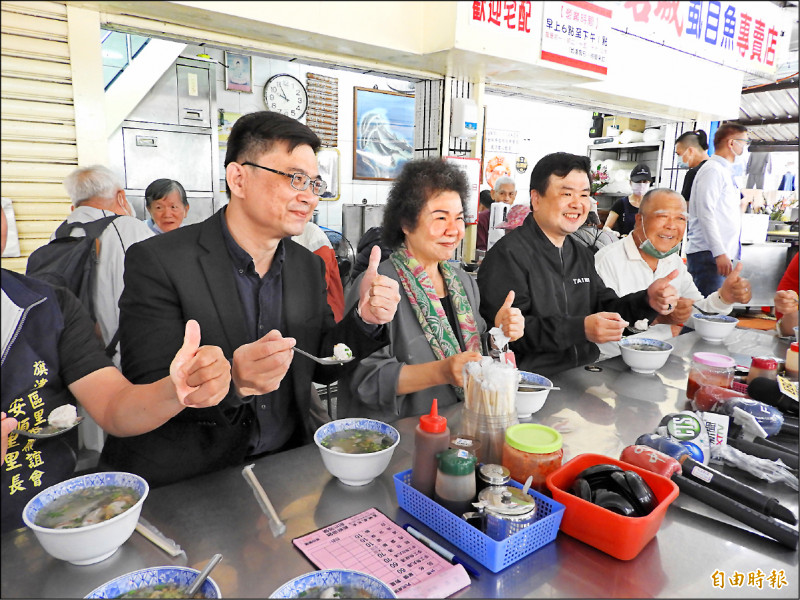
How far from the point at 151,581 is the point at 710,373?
5.58ft

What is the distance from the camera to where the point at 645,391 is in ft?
5.94

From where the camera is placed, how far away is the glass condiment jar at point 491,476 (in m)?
0.99

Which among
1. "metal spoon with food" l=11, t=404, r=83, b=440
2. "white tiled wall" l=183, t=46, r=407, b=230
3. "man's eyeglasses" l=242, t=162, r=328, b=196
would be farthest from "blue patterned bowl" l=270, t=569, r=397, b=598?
"white tiled wall" l=183, t=46, r=407, b=230

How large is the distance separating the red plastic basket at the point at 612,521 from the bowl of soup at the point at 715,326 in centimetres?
178

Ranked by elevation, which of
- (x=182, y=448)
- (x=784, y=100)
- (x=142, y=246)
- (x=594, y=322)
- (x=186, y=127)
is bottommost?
(x=182, y=448)

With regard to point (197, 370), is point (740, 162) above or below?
above

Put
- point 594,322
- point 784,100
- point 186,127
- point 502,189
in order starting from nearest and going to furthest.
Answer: point 784,100, point 594,322, point 186,127, point 502,189

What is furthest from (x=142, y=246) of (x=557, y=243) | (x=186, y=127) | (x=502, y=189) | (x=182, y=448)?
(x=502, y=189)

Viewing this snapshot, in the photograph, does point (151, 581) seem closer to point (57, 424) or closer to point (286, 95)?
point (57, 424)

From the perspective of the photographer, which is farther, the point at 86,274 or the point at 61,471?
the point at 86,274

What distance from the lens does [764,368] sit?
68.4 inches

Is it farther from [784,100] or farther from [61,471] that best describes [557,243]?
[61,471]

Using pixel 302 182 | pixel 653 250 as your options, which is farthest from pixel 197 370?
pixel 653 250

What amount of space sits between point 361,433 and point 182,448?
0.57m
